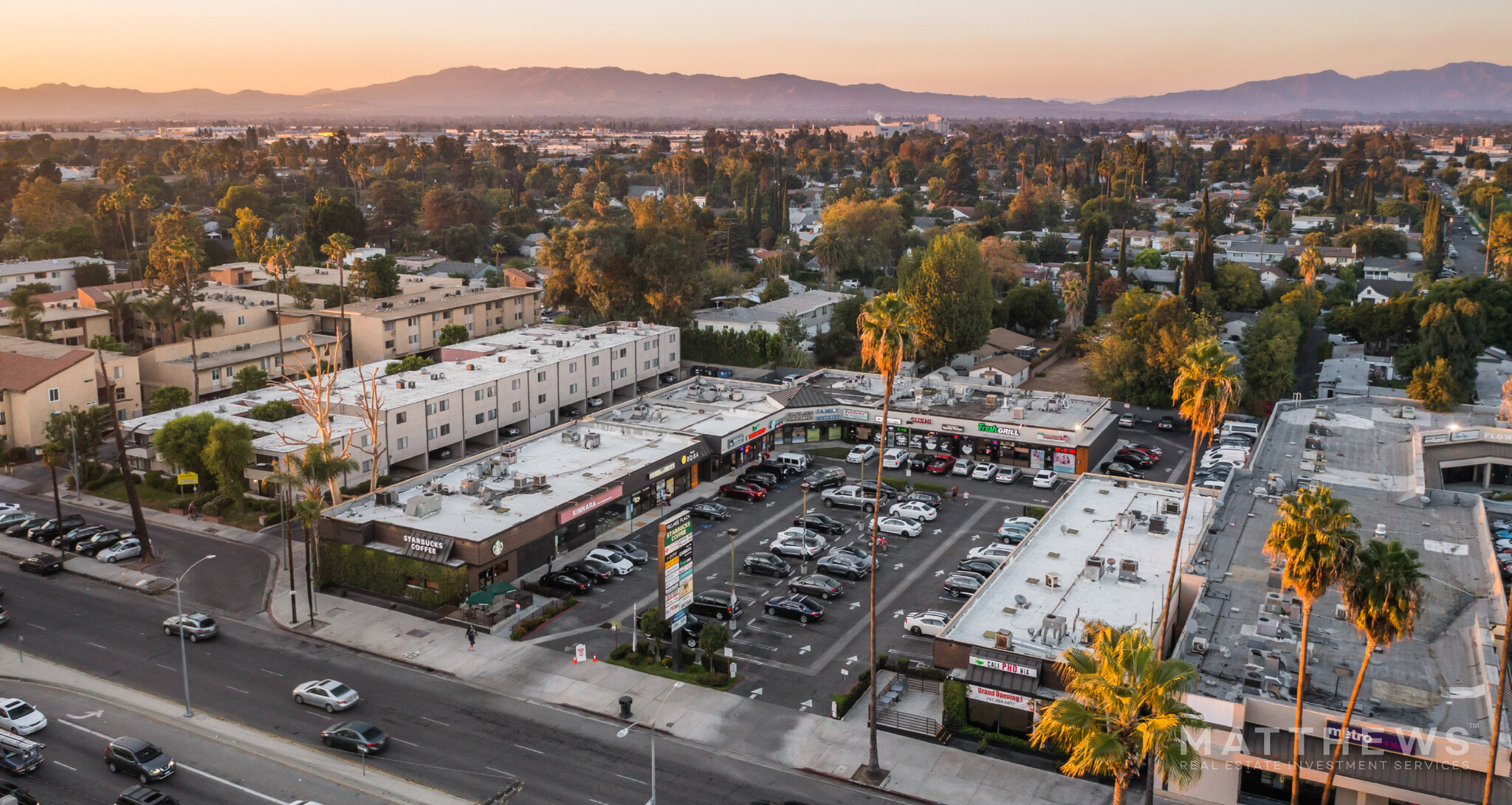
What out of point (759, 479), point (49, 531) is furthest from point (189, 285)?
point (759, 479)

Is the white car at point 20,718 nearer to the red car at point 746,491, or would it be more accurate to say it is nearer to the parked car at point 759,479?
the red car at point 746,491

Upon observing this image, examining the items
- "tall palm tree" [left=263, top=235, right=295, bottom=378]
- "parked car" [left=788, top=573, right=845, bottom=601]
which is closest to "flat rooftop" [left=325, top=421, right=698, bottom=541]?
"parked car" [left=788, top=573, right=845, bottom=601]

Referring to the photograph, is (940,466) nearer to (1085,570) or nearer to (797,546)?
(797,546)

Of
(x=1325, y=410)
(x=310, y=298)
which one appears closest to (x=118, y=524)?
(x=310, y=298)

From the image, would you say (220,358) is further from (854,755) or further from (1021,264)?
(1021,264)

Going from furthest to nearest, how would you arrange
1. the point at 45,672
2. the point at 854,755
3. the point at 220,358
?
the point at 220,358 → the point at 45,672 → the point at 854,755

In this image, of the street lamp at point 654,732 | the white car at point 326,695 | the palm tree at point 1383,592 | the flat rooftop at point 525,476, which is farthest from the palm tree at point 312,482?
the palm tree at point 1383,592
